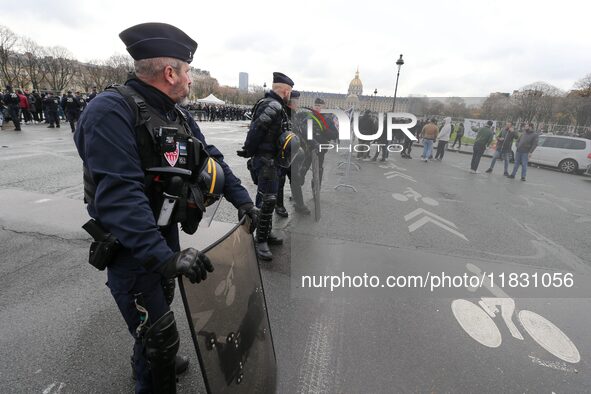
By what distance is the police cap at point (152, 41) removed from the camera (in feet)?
4.80

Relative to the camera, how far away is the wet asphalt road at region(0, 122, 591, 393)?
2.10m

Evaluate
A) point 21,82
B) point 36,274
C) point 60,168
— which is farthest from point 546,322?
point 21,82

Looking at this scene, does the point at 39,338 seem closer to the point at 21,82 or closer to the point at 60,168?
the point at 60,168

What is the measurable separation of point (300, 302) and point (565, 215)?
2.77 meters

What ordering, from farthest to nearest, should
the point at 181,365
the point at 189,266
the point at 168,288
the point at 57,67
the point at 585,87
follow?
the point at 57,67
the point at 585,87
the point at 181,365
the point at 168,288
the point at 189,266

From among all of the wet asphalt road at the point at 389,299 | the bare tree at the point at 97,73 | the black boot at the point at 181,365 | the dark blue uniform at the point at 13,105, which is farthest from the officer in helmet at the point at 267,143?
the bare tree at the point at 97,73

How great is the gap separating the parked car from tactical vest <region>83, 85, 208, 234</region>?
3026 millimetres

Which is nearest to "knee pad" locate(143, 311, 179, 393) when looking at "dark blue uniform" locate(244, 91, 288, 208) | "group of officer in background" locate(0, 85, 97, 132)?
"dark blue uniform" locate(244, 91, 288, 208)

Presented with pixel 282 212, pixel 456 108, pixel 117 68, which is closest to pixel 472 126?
pixel 456 108

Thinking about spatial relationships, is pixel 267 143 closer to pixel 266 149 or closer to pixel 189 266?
pixel 266 149

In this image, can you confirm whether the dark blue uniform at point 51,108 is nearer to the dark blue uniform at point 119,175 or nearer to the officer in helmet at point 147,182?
the officer in helmet at point 147,182

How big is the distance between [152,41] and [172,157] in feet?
1.74

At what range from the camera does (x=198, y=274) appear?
1.20 meters

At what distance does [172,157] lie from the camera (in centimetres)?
152
